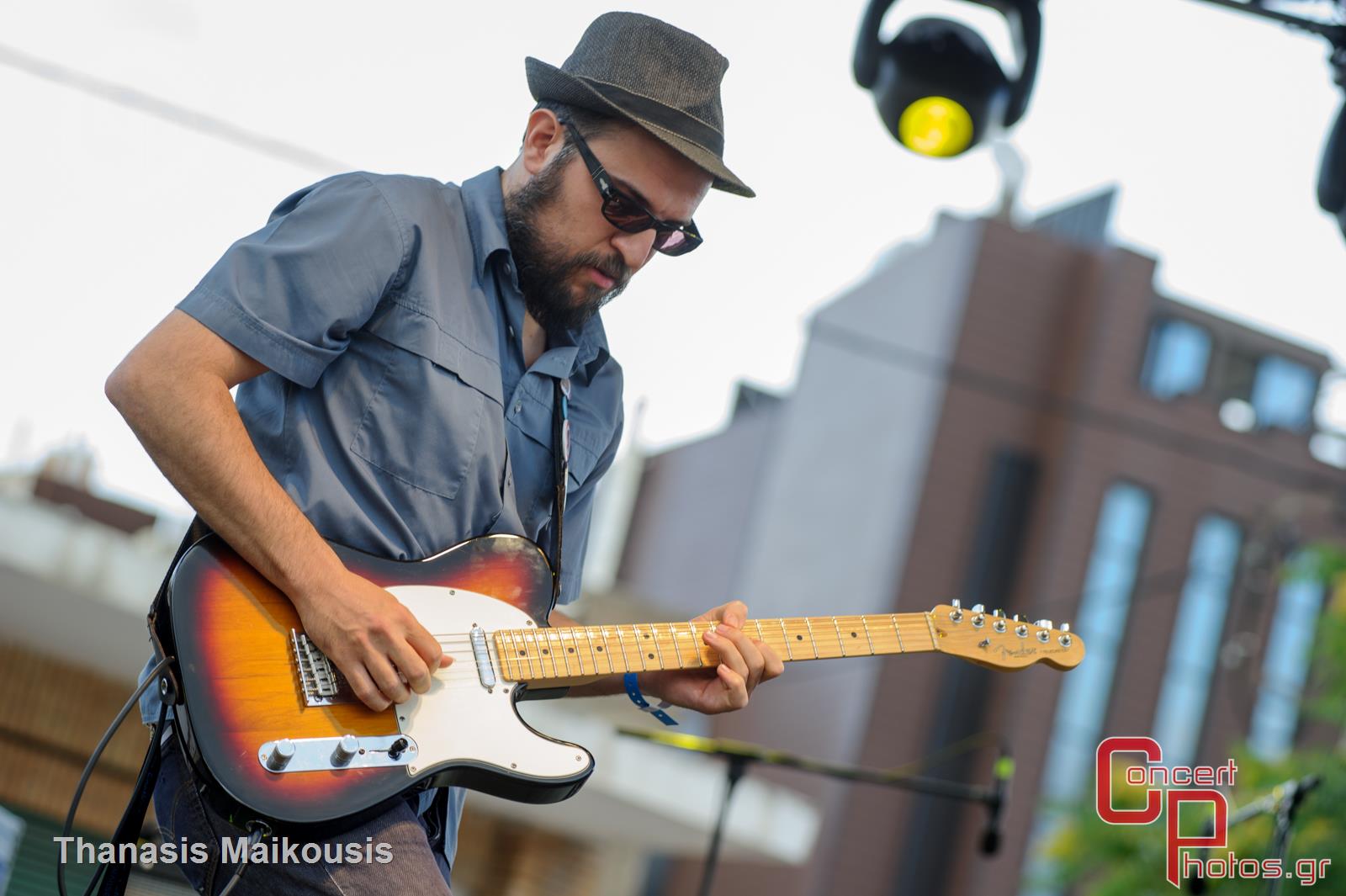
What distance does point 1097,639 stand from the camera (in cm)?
2136

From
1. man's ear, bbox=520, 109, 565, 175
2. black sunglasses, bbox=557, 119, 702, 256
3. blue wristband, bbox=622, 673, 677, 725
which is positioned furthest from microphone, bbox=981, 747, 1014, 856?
man's ear, bbox=520, 109, 565, 175

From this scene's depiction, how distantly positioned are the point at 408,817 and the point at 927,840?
19.9 metres

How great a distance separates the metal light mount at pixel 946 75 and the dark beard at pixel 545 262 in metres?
2.05

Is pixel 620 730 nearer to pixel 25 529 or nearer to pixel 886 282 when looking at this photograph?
pixel 25 529

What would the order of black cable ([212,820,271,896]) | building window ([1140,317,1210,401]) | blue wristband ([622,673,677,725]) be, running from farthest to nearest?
building window ([1140,317,1210,401]) < blue wristband ([622,673,677,725]) < black cable ([212,820,271,896])

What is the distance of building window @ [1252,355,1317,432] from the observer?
76.0ft

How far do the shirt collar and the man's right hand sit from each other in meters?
0.58

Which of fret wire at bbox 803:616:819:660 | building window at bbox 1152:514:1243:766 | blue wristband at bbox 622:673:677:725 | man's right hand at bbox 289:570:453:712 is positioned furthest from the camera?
building window at bbox 1152:514:1243:766

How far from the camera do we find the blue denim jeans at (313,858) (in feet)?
6.46

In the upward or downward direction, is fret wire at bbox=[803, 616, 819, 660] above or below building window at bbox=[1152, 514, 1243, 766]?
below

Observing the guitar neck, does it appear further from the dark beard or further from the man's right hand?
the dark beard

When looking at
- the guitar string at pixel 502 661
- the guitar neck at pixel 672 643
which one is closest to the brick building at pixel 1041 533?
the guitar neck at pixel 672 643

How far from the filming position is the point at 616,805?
11.0 metres

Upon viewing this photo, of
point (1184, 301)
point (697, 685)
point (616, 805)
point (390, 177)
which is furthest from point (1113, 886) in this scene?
point (1184, 301)
